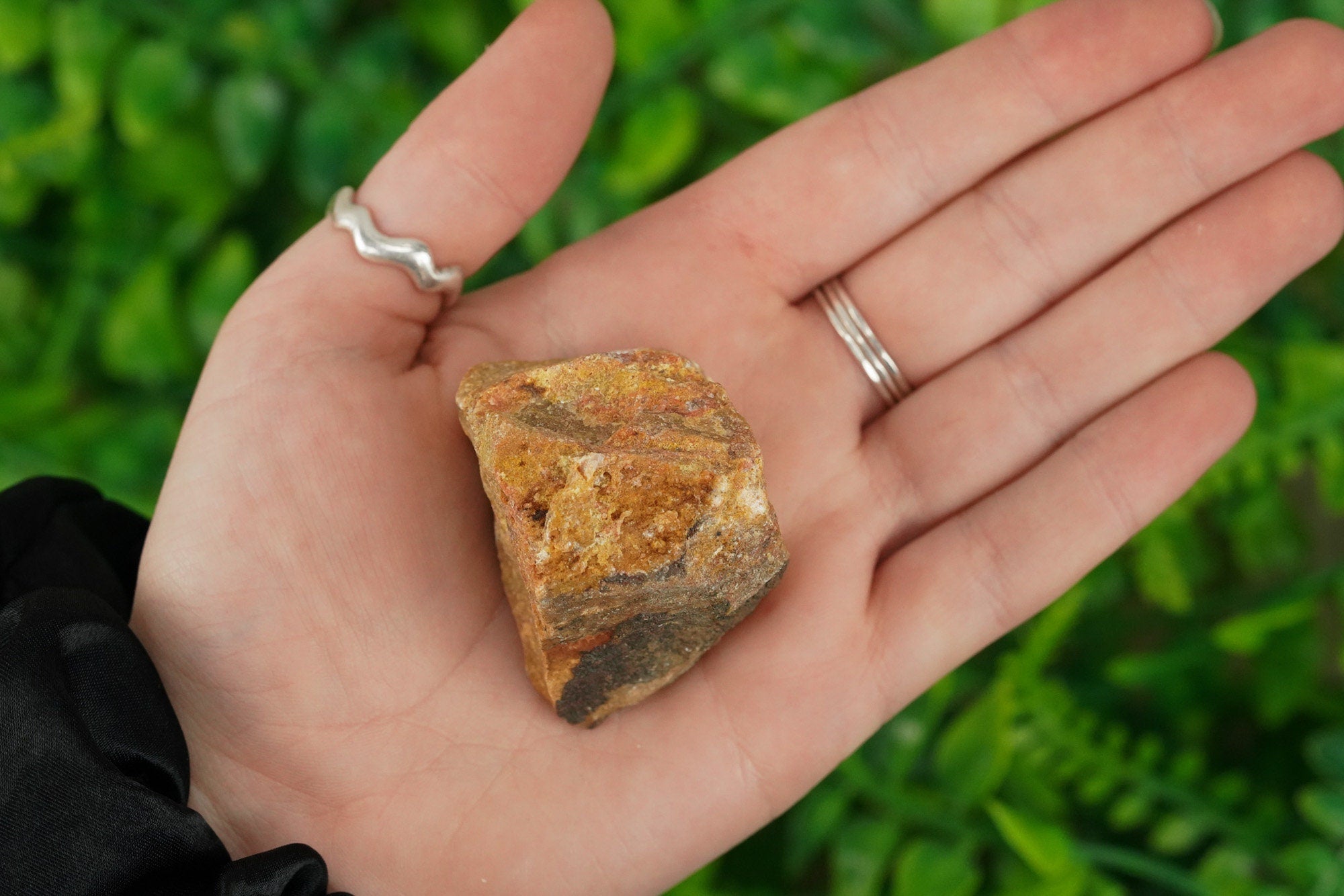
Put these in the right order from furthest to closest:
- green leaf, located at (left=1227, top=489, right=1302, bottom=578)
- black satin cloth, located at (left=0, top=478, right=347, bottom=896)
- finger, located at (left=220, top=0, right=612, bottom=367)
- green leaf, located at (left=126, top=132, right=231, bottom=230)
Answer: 1. green leaf, located at (left=126, top=132, right=231, bottom=230)
2. green leaf, located at (left=1227, top=489, right=1302, bottom=578)
3. finger, located at (left=220, top=0, right=612, bottom=367)
4. black satin cloth, located at (left=0, top=478, right=347, bottom=896)

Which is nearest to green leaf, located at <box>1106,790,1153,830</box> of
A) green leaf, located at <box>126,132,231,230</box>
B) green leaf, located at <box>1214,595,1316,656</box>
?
green leaf, located at <box>1214,595,1316,656</box>

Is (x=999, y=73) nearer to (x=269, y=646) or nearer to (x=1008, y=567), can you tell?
(x=1008, y=567)

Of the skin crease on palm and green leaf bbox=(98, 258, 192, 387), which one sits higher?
green leaf bbox=(98, 258, 192, 387)

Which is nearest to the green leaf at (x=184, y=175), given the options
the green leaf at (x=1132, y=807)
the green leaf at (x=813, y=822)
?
the green leaf at (x=813, y=822)

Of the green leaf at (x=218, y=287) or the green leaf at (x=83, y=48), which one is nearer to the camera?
the green leaf at (x=83, y=48)

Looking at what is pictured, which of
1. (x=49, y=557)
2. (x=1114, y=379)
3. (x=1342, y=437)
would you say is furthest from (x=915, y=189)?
(x=49, y=557)

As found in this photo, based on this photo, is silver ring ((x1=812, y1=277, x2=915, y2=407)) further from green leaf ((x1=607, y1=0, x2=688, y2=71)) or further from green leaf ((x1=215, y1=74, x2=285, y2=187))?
green leaf ((x1=215, y1=74, x2=285, y2=187))

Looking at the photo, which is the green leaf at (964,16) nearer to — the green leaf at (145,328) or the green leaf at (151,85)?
the green leaf at (151,85)

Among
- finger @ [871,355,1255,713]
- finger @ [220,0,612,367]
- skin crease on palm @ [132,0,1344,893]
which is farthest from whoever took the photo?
Result: finger @ [871,355,1255,713]
